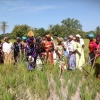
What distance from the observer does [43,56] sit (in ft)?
26.3

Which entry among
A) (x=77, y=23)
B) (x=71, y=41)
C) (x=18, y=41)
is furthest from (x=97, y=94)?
(x=77, y=23)

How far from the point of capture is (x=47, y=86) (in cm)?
552

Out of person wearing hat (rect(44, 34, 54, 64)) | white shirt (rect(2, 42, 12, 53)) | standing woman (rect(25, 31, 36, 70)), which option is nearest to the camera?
standing woman (rect(25, 31, 36, 70))

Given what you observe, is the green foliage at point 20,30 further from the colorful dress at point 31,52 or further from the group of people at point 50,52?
the colorful dress at point 31,52

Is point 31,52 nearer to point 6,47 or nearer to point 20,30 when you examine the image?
point 6,47

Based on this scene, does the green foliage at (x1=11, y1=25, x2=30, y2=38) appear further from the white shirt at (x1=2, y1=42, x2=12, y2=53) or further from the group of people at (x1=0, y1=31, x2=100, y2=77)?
the group of people at (x1=0, y1=31, x2=100, y2=77)

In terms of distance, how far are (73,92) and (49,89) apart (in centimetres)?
51

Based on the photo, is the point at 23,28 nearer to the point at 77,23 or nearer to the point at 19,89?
the point at 77,23

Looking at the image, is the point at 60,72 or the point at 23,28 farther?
the point at 23,28

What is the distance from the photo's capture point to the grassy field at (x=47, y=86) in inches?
197

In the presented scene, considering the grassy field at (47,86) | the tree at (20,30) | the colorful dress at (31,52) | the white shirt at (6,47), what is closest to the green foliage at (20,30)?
the tree at (20,30)

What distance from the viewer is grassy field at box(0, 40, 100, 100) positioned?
5.01 meters

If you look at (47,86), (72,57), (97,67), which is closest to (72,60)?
(72,57)

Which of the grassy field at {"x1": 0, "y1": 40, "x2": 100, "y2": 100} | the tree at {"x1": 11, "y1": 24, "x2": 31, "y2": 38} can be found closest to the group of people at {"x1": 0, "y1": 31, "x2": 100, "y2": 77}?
the grassy field at {"x1": 0, "y1": 40, "x2": 100, "y2": 100}
